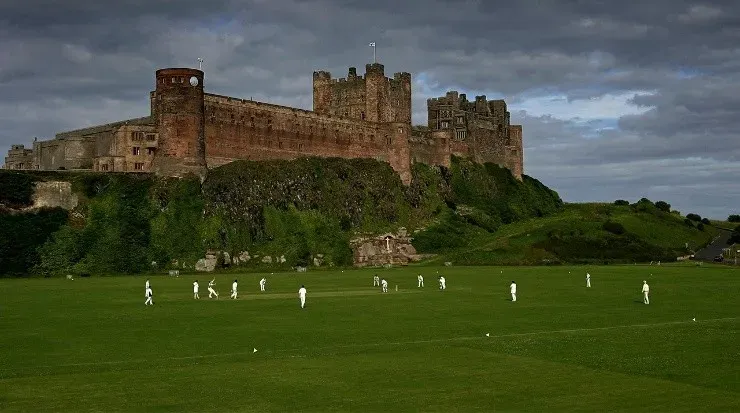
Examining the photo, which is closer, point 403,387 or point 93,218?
point 403,387

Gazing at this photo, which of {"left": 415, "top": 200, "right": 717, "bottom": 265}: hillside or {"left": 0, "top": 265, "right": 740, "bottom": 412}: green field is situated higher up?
{"left": 415, "top": 200, "right": 717, "bottom": 265}: hillside

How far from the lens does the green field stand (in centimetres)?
2398

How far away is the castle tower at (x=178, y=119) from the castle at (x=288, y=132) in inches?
3.8

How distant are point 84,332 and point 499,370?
55.6 feet

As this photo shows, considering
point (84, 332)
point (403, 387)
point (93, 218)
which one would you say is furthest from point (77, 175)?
point (403, 387)

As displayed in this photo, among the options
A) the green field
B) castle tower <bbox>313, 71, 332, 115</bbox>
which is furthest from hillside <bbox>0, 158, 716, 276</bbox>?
the green field

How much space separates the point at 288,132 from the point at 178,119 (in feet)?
58.3

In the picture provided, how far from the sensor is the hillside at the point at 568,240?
331ft

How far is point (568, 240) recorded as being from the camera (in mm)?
105688

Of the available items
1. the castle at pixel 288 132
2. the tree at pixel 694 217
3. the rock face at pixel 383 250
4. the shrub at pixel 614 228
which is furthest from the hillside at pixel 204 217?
the tree at pixel 694 217

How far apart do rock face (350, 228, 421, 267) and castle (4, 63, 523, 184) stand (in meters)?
14.3

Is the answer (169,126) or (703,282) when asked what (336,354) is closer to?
(703,282)

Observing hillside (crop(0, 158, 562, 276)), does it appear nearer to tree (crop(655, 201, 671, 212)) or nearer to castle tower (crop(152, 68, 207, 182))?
castle tower (crop(152, 68, 207, 182))

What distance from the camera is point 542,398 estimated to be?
78.3ft
